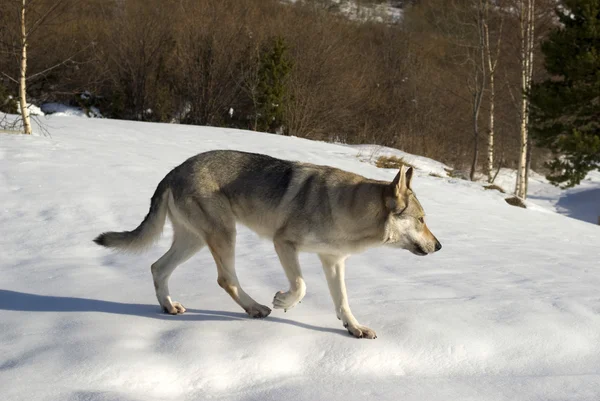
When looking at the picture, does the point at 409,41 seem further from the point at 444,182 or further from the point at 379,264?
the point at 379,264

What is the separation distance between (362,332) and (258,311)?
31.3 inches

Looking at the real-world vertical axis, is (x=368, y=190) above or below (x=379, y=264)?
above

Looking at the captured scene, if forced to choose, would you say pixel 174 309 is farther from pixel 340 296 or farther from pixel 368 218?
pixel 368 218

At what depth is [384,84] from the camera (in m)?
41.8

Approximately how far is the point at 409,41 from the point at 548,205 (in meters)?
24.4

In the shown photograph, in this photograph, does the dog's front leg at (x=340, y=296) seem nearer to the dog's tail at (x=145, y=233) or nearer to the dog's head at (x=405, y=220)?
the dog's head at (x=405, y=220)

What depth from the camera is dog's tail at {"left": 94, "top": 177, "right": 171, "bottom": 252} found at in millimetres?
4465

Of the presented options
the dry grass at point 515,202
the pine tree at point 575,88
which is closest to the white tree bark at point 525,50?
the pine tree at point 575,88

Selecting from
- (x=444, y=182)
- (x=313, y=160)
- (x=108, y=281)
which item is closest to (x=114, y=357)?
(x=108, y=281)

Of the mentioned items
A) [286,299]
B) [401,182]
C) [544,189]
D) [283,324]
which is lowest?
[544,189]

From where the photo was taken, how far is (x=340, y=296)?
4.09 meters

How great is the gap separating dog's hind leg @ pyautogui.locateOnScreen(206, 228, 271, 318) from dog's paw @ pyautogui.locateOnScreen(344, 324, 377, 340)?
68cm

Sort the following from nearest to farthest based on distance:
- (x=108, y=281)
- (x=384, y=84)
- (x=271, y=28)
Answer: (x=108, y=281) → (x=271, y=28) → (x=384, y=84)

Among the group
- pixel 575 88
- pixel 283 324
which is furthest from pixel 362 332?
pixel 575 88
